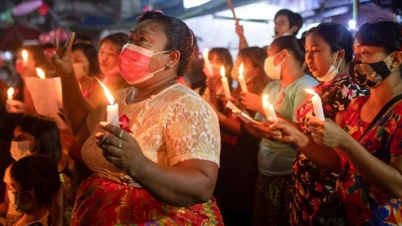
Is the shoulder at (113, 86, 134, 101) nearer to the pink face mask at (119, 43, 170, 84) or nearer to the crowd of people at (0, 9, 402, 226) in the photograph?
the crowd of people at (0, 9, 402, 226)

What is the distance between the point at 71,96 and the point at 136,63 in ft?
2.29

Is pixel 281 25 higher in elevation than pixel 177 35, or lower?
lower

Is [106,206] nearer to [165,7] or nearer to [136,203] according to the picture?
[136,203]

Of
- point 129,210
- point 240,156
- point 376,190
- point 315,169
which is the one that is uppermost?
point 129,210

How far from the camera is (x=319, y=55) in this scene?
161 inches

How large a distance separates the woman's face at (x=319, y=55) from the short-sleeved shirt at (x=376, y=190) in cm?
131

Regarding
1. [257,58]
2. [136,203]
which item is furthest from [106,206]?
[257,58]

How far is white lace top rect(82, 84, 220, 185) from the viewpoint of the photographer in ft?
7.91

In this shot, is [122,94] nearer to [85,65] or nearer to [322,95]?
[322,95]

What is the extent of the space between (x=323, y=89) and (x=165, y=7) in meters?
9.86

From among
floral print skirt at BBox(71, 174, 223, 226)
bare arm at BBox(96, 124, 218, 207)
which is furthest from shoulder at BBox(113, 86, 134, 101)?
bare arm at BBox(96, 124, 218, 207)

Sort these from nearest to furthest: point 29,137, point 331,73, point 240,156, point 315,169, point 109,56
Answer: point 315,169 → point 331,73 → point 29,137 → point 109,56 → point 240,156

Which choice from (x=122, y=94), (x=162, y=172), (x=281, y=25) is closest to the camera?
(x=162, y=172)

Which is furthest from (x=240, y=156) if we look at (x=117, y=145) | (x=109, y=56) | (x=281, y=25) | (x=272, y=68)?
(x=117, y=145)
